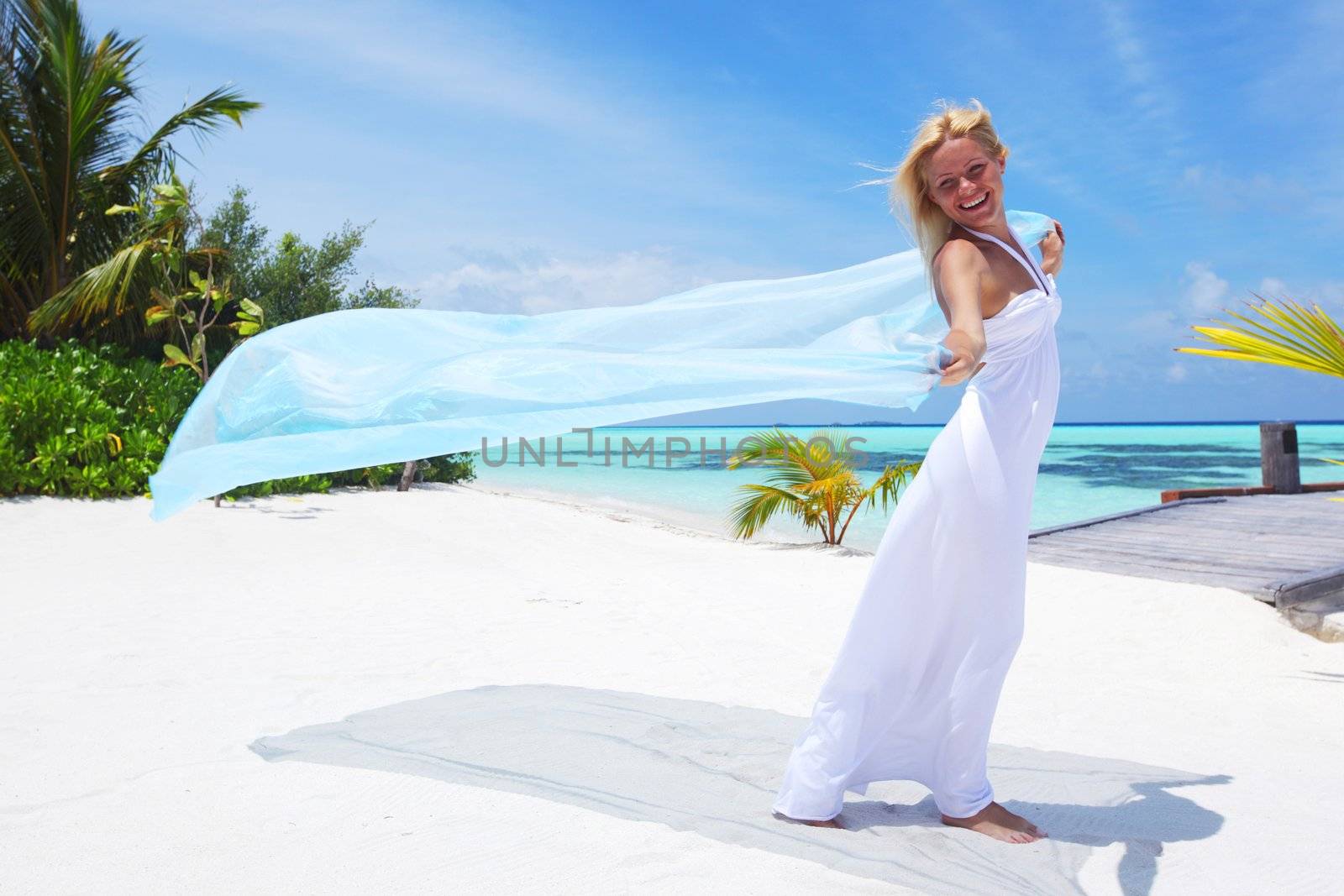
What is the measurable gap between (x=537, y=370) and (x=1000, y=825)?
1.93 metres

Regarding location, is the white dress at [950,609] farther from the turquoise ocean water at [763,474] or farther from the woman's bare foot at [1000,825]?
the turquoise ocean water at [763,474]

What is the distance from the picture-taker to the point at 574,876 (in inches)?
94.8

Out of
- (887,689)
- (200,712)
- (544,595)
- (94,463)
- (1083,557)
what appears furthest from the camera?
(94,463)

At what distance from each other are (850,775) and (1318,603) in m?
4.97

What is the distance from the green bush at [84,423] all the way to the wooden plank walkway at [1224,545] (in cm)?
875

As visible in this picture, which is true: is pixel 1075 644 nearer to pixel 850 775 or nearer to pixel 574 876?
pixel 850 775

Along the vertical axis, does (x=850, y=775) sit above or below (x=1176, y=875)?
above

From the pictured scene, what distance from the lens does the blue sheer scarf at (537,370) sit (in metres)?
2.89

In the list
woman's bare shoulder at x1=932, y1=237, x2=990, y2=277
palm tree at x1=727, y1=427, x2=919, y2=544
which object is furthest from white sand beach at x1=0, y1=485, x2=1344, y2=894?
palm tree at x1=727, y1=427, x2=919, y2=544

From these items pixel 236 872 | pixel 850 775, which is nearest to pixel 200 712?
pixel 236 872

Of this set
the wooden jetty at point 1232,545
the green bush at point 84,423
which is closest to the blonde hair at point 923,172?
the wooden jetty at point 1232,545

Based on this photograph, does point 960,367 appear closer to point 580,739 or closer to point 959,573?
point 959,573

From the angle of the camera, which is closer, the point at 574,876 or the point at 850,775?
the point at 574,876

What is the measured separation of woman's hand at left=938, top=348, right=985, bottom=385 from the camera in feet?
8.17
